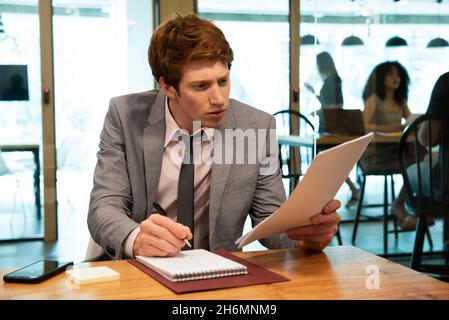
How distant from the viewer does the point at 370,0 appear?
3.87m

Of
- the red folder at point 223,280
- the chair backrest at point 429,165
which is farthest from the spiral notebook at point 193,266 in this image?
the chair backrest at point 429,165

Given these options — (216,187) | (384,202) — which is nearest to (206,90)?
(216,187)

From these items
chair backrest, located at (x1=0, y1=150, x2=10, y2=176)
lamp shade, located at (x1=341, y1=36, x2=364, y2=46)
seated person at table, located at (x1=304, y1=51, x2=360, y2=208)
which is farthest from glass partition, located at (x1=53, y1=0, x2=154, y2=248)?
lamp shade, located at (x1=341, y1=36, x2=364, y2=46)

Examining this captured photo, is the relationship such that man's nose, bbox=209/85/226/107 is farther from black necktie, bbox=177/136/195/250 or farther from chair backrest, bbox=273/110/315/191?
chair backrest, bbox=273/110/315/191

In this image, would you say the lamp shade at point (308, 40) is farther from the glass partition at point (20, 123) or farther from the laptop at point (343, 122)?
the glass partition at point (20, 123)

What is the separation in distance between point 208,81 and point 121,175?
0.34m

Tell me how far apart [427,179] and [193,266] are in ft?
8.72

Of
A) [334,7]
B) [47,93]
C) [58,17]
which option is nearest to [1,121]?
[47,93]

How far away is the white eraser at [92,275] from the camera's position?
1.01 metres

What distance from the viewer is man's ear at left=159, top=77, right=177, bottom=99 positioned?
159 cm

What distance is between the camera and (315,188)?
1.10m

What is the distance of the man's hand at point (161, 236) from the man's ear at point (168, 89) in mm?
A: 514

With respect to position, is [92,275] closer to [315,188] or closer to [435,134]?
[315,188]
